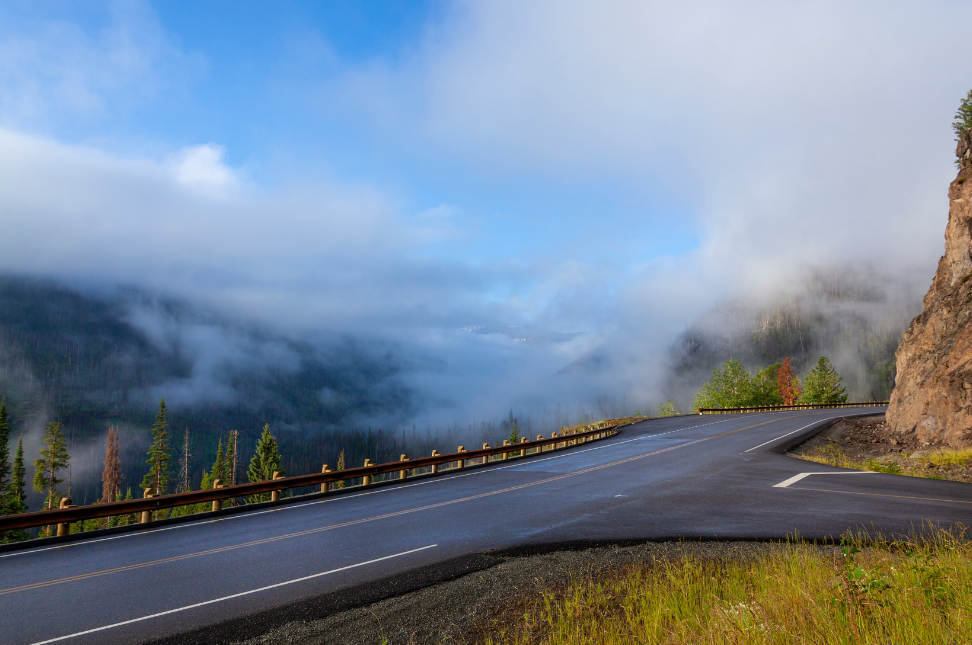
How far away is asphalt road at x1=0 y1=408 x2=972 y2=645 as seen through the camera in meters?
7.04

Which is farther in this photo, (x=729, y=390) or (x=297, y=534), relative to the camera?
(x=729, y=390)

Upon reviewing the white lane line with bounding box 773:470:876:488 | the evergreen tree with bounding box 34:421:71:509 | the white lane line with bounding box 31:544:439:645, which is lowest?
the evergreen tree with bounding box 34:421:71:509

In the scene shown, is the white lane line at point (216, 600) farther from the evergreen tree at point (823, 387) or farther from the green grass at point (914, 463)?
the evergreen tree at point (823, 387)

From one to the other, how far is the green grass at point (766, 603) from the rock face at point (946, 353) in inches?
849

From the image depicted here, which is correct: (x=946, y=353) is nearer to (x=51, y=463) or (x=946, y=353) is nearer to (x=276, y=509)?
(x=276, y=509)

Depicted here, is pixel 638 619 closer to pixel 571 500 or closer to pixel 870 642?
pixel 870 642

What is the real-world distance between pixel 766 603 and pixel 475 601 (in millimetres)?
3671

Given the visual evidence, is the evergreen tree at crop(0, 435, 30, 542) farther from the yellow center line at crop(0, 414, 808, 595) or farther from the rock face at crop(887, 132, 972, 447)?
the rock face at crop(887, 132, 972, 447)

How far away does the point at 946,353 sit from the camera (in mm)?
27375

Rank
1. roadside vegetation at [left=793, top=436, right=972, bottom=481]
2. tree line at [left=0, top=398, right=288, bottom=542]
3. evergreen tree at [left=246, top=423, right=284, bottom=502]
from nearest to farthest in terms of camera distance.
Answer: roadside vegetation at [left=793, top=436, right=972, bottom=481] → tree line at [left=0, top=398, right=288, bottom=542] → evergreen tree at [left=246, top=423, right=284, bottom=502]

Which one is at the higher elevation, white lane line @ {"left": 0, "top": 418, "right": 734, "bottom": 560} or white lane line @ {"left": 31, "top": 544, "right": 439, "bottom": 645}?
white lane line @ {"left": 31, "top": 544, "right": 439, "bottom": 645}

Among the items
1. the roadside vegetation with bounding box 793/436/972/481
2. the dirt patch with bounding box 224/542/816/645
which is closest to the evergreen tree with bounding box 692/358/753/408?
the roadside vegetation with bounding box 793/436/972/481

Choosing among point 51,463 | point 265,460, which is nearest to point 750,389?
point 265,460

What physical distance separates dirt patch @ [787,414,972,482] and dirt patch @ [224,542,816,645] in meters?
14.1
